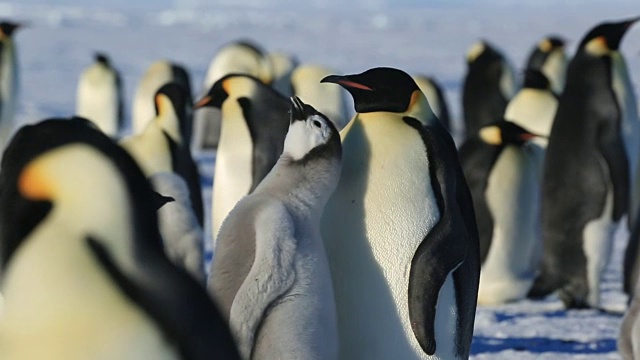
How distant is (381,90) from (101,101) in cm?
1072

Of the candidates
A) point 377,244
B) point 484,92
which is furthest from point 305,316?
point 484,92

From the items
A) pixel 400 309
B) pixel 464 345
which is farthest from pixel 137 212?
pixel 464 345

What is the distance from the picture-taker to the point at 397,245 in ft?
11.2

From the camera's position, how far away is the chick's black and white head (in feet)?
10.5

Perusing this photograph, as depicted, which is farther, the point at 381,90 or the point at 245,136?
the point at 245,136

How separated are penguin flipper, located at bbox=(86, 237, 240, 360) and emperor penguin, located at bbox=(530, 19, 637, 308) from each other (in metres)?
4.76

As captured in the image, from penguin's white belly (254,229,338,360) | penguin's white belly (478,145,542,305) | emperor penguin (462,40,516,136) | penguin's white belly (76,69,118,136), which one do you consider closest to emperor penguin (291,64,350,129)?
emperor penguin (462,40,516,136)

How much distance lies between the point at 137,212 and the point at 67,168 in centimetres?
11

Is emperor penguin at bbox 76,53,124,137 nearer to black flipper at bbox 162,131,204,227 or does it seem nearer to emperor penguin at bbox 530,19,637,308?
black flipper at bbox 162,131,204,227

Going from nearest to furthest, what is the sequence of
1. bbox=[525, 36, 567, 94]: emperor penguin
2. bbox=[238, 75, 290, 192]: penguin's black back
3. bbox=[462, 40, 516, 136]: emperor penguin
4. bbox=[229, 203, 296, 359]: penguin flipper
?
bbox=[229, 203, 296, 359]: penguin flipper < bbox=[238, 75, 290, 192]: penguin's black back < bbox=[462, 40, 516, 136]: emperor penguin < bbox=[525, 36, 567, 94]: emperor penguin

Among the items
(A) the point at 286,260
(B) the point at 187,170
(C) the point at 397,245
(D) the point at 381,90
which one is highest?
(D) the point at 381,90

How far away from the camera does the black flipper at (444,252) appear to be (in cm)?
337

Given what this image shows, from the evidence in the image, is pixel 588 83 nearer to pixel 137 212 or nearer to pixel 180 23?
pixel 137 212

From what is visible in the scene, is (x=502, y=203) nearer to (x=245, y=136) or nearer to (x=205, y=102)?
(x=245, y=136)
